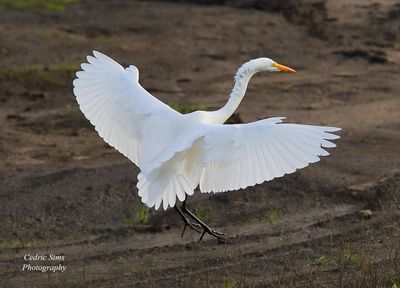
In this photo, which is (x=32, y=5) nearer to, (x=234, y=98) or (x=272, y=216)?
(x=272, y=216)

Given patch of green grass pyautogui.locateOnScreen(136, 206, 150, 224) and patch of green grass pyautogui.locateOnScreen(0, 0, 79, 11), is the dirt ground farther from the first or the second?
patch of green grass pyautogui.locateOnScreen(0, 0, 79, 11)

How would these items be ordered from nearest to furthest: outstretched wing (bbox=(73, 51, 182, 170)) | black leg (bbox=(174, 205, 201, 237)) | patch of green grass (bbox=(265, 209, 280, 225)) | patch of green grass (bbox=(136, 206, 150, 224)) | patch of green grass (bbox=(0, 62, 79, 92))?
outstretched wing (bbox=(73, 51, 182, 170)) < black leg (bbox=(174, 205, 201, 237)) < patch of green grass (bbox=(265, 209, 280, 225)) < patch of green grass (bbox=(136, 206, 150, 224)) < patch of green grass (bbox=(0, 62, 79, 92))

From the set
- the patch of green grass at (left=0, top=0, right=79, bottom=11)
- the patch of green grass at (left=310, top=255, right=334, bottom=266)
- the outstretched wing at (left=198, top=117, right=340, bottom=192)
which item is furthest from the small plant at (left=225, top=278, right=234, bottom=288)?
the patch of green grass at (left=0, top=0, right=79, bottom=11)

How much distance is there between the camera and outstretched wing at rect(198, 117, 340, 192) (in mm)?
6246

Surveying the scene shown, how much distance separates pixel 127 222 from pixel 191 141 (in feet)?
6.12

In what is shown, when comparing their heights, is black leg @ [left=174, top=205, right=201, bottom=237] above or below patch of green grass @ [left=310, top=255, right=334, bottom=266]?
below

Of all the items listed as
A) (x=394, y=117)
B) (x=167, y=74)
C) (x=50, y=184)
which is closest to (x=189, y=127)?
(x=50, y=184)

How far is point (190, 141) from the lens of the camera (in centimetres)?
659

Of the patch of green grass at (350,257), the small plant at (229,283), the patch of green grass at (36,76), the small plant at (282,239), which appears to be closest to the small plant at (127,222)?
the small plant at (282,239)

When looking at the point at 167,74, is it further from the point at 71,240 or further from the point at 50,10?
the point at 71,240

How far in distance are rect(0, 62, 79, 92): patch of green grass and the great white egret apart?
4.47 m

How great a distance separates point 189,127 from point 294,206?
1817 mm

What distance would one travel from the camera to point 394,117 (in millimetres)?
10680

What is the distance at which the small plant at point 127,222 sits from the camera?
26.7 feet
